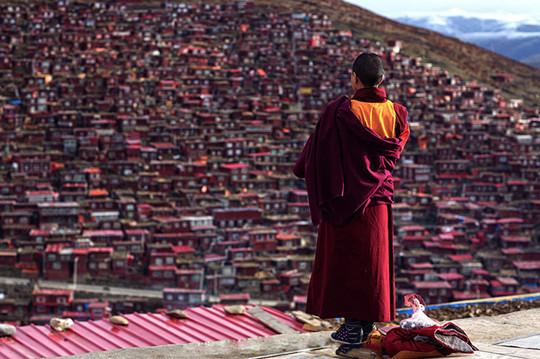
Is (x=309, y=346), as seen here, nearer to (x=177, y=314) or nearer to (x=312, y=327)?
(x=312, y=327)

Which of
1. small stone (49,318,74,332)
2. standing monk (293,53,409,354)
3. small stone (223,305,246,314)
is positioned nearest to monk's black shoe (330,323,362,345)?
standing monk (293,53,409,354)

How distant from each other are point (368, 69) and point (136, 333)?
1580mm

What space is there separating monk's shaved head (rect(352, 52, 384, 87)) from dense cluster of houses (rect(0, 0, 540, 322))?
16.5 metres

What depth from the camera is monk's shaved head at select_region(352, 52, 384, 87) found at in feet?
9.23

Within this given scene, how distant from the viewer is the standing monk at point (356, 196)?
2750 mm

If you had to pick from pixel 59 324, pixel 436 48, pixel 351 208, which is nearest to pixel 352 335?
pixel 351 208

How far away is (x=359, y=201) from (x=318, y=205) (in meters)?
0.13

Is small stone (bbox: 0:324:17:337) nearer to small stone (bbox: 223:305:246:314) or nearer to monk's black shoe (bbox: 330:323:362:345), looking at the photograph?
small stone (bbox: 223:305:246:314)

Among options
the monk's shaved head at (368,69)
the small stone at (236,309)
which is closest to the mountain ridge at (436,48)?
the small stone at (236,309)

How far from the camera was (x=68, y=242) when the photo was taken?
23203mm

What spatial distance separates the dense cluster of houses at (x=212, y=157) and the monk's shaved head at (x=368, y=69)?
16.5 metres

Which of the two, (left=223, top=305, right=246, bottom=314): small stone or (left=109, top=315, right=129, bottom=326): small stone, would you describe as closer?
(left=109, top=315, right=129, bottom=326): small stone

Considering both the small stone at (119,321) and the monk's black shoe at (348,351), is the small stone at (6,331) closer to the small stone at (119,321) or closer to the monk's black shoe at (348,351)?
the small stone at (119,321)

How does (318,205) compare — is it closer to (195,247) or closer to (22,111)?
(195,247)
